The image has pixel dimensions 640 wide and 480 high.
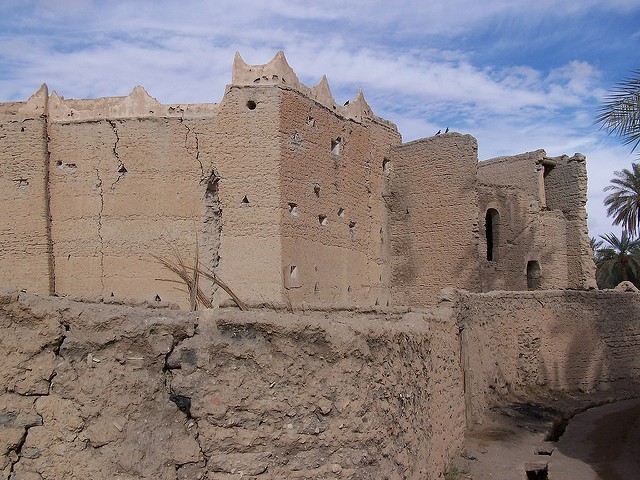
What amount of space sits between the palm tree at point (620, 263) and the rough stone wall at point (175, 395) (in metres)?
23.0

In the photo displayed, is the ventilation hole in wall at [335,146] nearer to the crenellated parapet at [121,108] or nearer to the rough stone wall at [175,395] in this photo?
the crenellated parapet at [121,108]

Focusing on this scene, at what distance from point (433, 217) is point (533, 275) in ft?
11.4

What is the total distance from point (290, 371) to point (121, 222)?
10174mm

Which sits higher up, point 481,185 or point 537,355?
point 481,185

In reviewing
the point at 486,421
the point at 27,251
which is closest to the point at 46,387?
the point at 486,421

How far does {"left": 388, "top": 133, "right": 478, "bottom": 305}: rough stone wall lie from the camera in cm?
1521

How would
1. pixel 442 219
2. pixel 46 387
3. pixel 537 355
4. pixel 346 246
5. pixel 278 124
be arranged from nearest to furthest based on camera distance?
pixel 46 387, pixel 537 355, pixel 278 124, pixel 346 246, pixel 442 219

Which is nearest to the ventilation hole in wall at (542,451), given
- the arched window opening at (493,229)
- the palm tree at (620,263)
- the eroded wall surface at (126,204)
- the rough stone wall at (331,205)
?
the rough stone wall at (331,205)

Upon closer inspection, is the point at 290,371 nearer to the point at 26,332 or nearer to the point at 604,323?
the point at 26,332

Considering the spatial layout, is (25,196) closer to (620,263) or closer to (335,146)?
(335,146)

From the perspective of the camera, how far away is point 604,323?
1280 centimetres

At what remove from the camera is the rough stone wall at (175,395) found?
10.9 ft

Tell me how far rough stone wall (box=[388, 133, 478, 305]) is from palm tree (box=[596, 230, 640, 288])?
460 inches

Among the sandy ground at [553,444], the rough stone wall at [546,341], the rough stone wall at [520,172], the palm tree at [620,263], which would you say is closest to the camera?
the sandy ground at [553,444]
